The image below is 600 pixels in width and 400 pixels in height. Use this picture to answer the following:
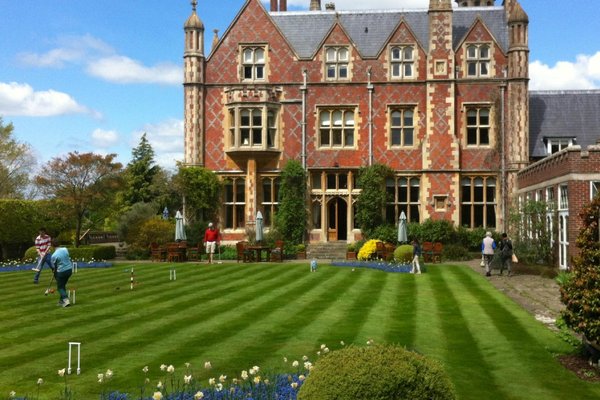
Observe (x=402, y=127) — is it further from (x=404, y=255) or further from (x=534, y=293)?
(x=534, y=293)

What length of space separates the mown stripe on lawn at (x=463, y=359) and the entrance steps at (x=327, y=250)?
18.1m

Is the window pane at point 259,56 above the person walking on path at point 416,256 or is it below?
above

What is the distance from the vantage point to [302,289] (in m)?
19.9

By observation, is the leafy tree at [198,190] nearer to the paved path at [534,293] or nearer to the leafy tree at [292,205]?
the leafy tree at [292,205]

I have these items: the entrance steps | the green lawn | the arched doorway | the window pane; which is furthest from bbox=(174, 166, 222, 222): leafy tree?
the green lawn

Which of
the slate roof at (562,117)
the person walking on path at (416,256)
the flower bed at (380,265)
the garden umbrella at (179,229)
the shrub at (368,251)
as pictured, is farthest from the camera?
the slate roof at (562,117)

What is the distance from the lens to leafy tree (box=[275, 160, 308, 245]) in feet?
119

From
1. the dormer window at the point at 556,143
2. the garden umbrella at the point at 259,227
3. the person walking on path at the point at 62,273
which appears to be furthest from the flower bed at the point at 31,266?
the dormer window at the point at 556,143

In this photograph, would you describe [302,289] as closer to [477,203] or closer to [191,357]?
[191,357]

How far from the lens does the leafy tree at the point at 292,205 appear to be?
36312 millimetres

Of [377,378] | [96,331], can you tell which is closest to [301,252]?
[96,331]

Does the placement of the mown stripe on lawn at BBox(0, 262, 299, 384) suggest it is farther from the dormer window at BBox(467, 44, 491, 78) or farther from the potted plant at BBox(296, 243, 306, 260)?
the dormer window at BBox(467, 44, 491, 78)

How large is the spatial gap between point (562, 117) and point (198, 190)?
69.1 feet

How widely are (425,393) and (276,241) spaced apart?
29401mm
